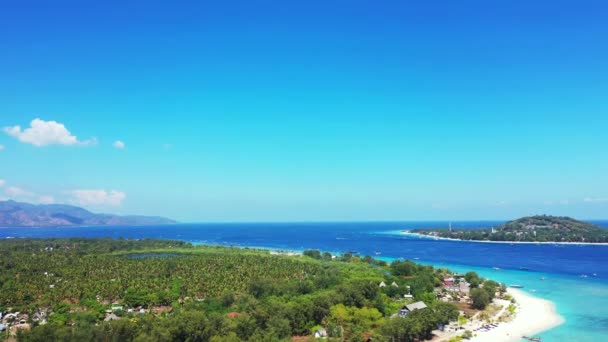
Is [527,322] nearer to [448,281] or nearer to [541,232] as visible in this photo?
[448,281]

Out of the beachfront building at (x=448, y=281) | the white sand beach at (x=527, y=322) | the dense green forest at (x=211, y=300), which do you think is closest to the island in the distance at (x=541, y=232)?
the dense green forest at (x=211, y=300)

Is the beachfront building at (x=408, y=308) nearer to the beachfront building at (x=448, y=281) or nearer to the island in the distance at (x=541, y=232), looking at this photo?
the beachfront building at (x=448, y=281)

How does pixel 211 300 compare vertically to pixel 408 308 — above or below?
below

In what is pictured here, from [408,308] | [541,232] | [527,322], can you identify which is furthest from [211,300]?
[541,232]

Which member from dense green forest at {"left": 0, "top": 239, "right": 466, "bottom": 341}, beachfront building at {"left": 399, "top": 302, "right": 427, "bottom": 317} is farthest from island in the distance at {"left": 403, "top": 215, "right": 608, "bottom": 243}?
beachfront building at {"left": 399, "top": 302, "right": 427, "bottom": 317}

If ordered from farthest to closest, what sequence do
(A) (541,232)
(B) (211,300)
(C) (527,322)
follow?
(A) (541,232) < (B) (211,300) < (C) (527,322)

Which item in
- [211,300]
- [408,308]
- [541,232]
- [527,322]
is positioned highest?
[541,232]
